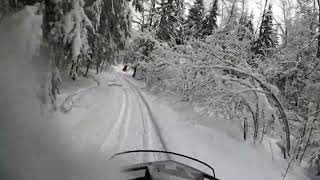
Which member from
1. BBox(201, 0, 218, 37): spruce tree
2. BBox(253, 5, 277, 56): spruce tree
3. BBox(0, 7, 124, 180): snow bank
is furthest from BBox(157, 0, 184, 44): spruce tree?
BBox(0, 7, 124, 180): snow bank

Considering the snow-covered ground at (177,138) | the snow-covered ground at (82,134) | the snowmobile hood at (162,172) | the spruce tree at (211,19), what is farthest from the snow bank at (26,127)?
the spruce tree at (211,19)

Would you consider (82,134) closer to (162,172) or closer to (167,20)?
(162,172)

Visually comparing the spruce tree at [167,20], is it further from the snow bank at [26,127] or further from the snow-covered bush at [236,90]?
the snow bank at [26,127]

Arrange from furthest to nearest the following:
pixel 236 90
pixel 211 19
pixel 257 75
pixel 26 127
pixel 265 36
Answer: pixel 211 19, pixel 265 36, pixel 236 90, pixel 257 75, pixel 26 127

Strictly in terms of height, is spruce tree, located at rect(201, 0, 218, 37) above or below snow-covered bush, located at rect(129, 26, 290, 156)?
above

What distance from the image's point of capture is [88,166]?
8.93 ft

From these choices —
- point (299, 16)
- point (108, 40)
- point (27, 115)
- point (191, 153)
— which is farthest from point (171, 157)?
point (108, 40)

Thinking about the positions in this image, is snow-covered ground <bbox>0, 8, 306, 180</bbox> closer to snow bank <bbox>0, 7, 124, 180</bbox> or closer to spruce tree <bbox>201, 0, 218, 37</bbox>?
snow bank <bbox>0, 7, 124, 180</bbox>

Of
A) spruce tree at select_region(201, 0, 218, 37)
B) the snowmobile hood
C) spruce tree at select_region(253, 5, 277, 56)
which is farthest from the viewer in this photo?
spruce tree at select_region(201, 0, 218, 37)

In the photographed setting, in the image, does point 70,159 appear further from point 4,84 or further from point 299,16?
point 299,16

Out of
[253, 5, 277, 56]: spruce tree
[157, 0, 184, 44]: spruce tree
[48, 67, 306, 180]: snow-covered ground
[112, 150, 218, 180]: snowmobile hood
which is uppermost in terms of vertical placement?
[157, 0, 184, 44]: spruce tree

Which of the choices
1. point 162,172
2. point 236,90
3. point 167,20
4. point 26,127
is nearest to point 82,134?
point 26,127

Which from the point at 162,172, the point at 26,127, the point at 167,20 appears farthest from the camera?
the point at 167,20

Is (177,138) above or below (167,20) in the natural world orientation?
below
